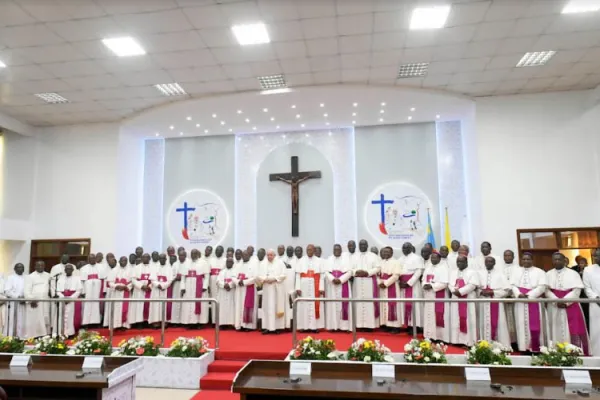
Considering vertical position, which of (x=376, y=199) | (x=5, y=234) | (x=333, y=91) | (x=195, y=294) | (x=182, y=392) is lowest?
(x=182, y=392)

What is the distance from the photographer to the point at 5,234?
11.6 metres

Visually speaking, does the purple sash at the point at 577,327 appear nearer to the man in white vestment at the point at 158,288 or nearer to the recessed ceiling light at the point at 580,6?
the recessed ceiling light at the point at 580,6

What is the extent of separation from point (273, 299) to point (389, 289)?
2.24 m

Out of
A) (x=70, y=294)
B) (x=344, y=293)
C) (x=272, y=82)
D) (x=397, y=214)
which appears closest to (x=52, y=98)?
(x=70, y=294)

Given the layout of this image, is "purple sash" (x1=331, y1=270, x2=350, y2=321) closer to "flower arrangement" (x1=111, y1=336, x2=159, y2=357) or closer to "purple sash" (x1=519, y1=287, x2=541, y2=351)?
"purple sash" (x1=519, y1=287, x2=541, y2=351)

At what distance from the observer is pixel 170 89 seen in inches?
403

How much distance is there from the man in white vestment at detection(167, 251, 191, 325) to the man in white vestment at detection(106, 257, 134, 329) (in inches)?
35.5

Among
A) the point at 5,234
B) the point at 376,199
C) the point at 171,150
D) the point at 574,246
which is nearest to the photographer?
the point at 574,246

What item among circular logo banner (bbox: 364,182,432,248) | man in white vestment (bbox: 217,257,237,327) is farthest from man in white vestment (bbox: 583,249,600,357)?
man in white vestment (bbox: 217,257,237,327)

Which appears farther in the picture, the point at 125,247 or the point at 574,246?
the point at 125,247

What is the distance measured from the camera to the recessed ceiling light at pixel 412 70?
9.12m

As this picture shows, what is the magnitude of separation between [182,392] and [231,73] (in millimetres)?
6343

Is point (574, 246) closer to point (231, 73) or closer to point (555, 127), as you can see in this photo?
point (555, 127)

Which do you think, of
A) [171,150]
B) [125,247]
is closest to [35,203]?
[125,247]
